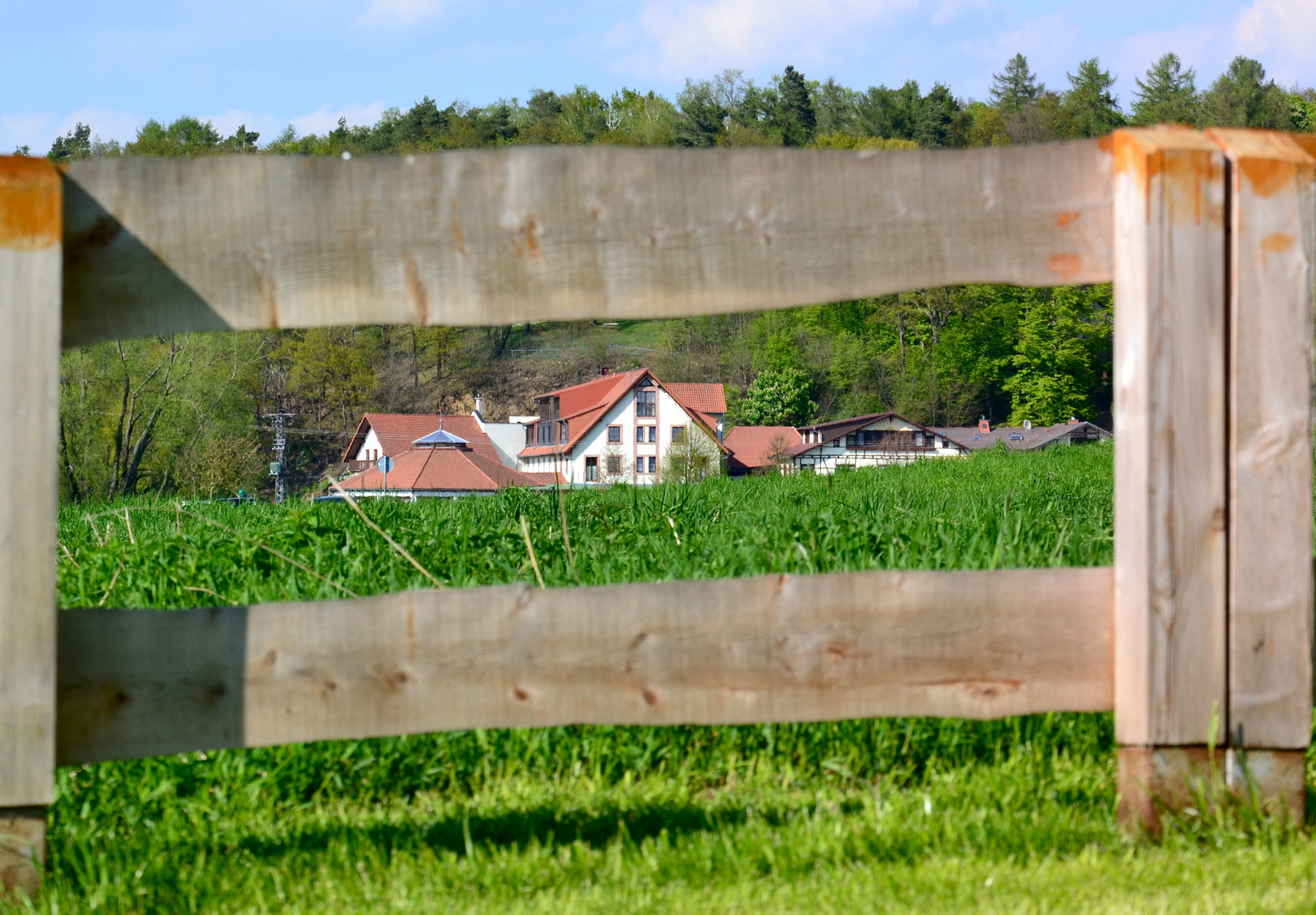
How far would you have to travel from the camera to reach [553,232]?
6.88 ft

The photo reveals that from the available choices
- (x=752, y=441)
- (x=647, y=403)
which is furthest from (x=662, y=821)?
(x=752, y=441)

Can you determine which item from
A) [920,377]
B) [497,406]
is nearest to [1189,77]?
[920,377]

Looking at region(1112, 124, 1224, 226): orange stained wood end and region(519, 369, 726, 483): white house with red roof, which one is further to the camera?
region(519, 369, 726, 483): white house with red roof

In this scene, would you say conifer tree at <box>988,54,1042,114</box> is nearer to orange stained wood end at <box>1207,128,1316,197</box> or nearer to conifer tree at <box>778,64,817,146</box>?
conifer tree at <box>778,64,817,146</box>

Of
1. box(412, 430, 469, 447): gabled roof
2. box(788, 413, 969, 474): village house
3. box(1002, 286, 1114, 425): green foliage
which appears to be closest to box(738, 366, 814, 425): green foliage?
box(788, 413, 969, 474): village house

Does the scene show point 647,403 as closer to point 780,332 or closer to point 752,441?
point 752,441

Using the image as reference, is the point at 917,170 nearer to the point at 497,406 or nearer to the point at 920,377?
the point at 920,377

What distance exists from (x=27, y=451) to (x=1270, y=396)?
7.79 ft

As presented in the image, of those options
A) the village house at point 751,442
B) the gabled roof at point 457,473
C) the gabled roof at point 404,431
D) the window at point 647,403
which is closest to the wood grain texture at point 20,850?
the gabled roof at point 457,473

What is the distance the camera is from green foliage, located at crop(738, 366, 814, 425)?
3462 inches

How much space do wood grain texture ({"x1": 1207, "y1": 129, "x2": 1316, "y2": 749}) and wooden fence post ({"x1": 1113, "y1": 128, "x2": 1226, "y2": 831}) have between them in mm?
32

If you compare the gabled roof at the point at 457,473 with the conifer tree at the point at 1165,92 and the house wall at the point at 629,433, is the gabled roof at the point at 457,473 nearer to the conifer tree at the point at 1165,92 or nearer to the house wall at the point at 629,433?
the house wall at the point at 629,433

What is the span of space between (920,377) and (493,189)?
85.8 m

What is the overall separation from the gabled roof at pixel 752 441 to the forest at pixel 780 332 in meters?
4.56
